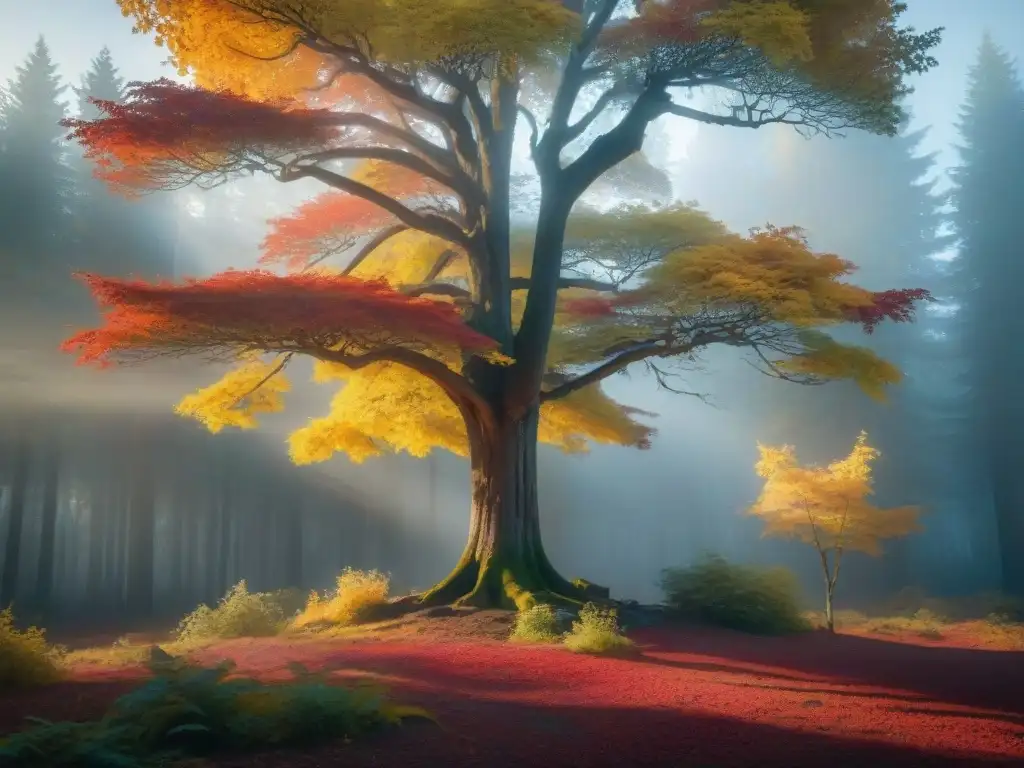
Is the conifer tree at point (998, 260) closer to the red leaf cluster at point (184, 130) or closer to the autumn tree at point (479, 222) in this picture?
the autumn tree at point (479, 222)

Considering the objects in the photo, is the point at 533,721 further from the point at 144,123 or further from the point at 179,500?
the point at 179,500

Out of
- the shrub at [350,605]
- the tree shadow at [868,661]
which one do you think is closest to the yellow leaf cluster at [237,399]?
the shrub at [350,605]

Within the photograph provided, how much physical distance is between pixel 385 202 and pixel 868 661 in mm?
8284

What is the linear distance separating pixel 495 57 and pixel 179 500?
958 inches

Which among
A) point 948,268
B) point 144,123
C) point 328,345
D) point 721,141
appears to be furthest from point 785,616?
point 721,141

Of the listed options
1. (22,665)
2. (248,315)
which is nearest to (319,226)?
(248,315)

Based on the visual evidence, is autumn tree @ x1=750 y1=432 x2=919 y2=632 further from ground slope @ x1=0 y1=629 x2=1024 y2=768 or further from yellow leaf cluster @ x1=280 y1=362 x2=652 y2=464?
ground slope @ x1=0 y1=629 x2=1024 y2=768

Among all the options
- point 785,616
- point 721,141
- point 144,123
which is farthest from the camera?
point 721,141

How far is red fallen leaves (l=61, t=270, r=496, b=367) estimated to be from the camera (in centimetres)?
680

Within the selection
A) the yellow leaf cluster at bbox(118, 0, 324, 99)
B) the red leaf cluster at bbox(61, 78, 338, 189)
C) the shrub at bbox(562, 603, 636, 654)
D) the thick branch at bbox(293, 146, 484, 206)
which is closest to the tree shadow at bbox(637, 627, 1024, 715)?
the shrub at bbox(562, 603, 636, 654)

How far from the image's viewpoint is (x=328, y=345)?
8258mm

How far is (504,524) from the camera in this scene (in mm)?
10484

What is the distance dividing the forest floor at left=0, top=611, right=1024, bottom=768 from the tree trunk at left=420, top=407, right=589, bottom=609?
131 cm

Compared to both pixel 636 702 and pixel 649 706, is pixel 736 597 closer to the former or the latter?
pixel 636 702
